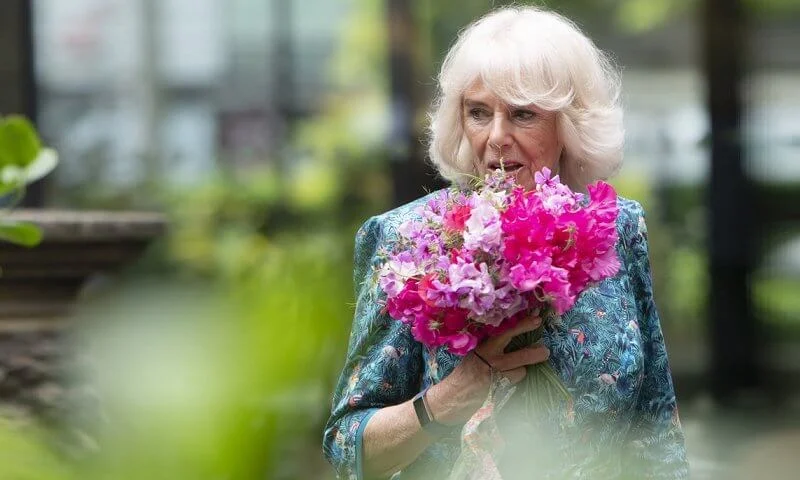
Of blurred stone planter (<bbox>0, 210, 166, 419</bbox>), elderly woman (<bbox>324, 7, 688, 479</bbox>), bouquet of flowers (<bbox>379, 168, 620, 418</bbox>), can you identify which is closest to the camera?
bouquet of flowers (<bbox>379, 168, 620, 418</bbox>)

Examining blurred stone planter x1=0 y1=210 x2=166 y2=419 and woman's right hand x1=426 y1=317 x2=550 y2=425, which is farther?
blurred stone planter x1=0 y1=210 x2=166 y2=419

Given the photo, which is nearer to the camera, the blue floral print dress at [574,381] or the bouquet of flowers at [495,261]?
the bouquet of flowers at [495,261]

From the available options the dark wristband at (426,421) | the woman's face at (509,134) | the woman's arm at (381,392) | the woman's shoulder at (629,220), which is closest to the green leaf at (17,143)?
the woman's arm at (381,392)

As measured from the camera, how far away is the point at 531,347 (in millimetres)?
1847

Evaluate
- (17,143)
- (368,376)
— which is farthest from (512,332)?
(17,143)

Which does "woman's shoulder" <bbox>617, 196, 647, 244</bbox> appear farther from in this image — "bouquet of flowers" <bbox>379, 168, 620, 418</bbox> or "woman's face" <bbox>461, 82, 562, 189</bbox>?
"bouquet of flowers" <bbox>379, 168, 620, 418</bbox>

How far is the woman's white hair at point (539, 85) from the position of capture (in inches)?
81.6

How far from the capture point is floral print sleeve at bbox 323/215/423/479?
199cm

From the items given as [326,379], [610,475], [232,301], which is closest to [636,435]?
[610,475]

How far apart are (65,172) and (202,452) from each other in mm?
6546

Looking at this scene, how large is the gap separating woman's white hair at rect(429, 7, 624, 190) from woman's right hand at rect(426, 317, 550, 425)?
41 centimetres

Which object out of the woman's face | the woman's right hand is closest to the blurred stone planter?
the woman's face

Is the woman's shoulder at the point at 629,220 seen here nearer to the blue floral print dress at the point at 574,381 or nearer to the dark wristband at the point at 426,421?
the blue floral print dress at the point at 574,381

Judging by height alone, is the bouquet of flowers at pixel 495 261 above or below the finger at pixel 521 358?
above
